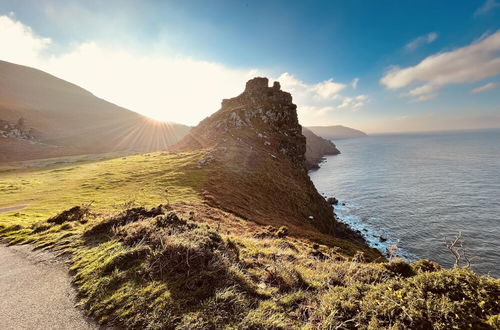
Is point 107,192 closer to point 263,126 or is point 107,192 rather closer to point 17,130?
point 263,126

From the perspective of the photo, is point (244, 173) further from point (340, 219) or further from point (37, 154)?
point (37, 154)

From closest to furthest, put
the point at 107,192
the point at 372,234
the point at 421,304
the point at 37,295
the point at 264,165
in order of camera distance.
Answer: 1. the point at 421,304
2. the point at 37,295
3. the point at 107,192
4. the point at 372,234
5. the point at 264,165

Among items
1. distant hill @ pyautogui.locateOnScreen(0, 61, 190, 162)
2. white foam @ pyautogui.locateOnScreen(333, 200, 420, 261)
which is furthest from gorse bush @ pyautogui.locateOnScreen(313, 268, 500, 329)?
distant hill @ pyautogui.locateOnScreen(0, 61, 190, 162)

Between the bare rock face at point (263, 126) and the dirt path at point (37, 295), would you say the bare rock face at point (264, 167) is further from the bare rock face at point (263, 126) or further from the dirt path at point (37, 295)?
the dirt path at point (37, 295)

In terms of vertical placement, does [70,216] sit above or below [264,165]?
below

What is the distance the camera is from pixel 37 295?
27.1 ft

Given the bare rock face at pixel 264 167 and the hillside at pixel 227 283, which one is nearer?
the hillside at pixel 227 283

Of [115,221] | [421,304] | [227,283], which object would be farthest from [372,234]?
[115,221]

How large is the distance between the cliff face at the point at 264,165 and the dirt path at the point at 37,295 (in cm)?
1933

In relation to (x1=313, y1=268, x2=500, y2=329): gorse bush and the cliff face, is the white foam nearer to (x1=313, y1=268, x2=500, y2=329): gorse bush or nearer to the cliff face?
the cliff face

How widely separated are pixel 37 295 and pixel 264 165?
4817cm

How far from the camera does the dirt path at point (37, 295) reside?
6.89 m

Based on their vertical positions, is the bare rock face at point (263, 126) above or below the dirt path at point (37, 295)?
above

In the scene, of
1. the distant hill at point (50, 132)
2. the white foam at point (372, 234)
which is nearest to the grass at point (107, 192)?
the white foam at point (372, 234)
